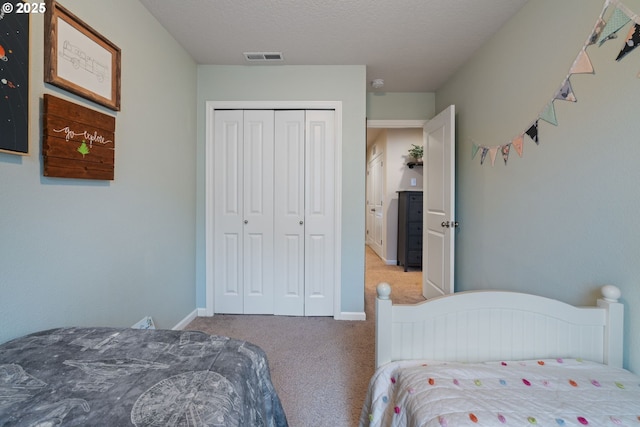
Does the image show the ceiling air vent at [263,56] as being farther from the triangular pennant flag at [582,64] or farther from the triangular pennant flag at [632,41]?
the triangular pennant flag at [632,41]

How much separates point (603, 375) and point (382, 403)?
80 cm

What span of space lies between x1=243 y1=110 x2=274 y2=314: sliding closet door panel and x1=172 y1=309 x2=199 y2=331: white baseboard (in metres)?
0.47

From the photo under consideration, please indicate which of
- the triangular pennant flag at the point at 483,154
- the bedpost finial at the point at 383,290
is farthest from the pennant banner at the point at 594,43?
the bedpost finial at the point at 383,290

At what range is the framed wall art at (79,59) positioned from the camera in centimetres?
116

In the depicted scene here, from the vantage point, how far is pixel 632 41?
112 cm

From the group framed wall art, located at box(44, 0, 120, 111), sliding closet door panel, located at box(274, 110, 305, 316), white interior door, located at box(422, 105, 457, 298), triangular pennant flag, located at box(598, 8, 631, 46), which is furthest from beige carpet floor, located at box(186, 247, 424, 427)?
triangular pennant flag, located at box(598, 8, 631, 46)

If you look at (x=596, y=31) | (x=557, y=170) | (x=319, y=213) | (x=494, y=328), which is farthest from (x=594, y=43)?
(x=319, y=213)

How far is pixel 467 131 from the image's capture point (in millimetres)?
2477

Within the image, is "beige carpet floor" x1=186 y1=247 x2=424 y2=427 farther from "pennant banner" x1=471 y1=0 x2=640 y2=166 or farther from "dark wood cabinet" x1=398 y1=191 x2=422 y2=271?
"pennant banner" x1=471 y1=0 x2=640 y2=166

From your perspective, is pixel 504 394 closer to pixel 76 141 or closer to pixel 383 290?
pixel 383 290

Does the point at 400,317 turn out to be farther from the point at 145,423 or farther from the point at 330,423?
the point at 145,423

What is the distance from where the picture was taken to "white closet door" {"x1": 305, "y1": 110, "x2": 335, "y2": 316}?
2590 mm

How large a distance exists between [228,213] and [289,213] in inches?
23.3

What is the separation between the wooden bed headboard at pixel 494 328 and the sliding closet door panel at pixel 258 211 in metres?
1.69
